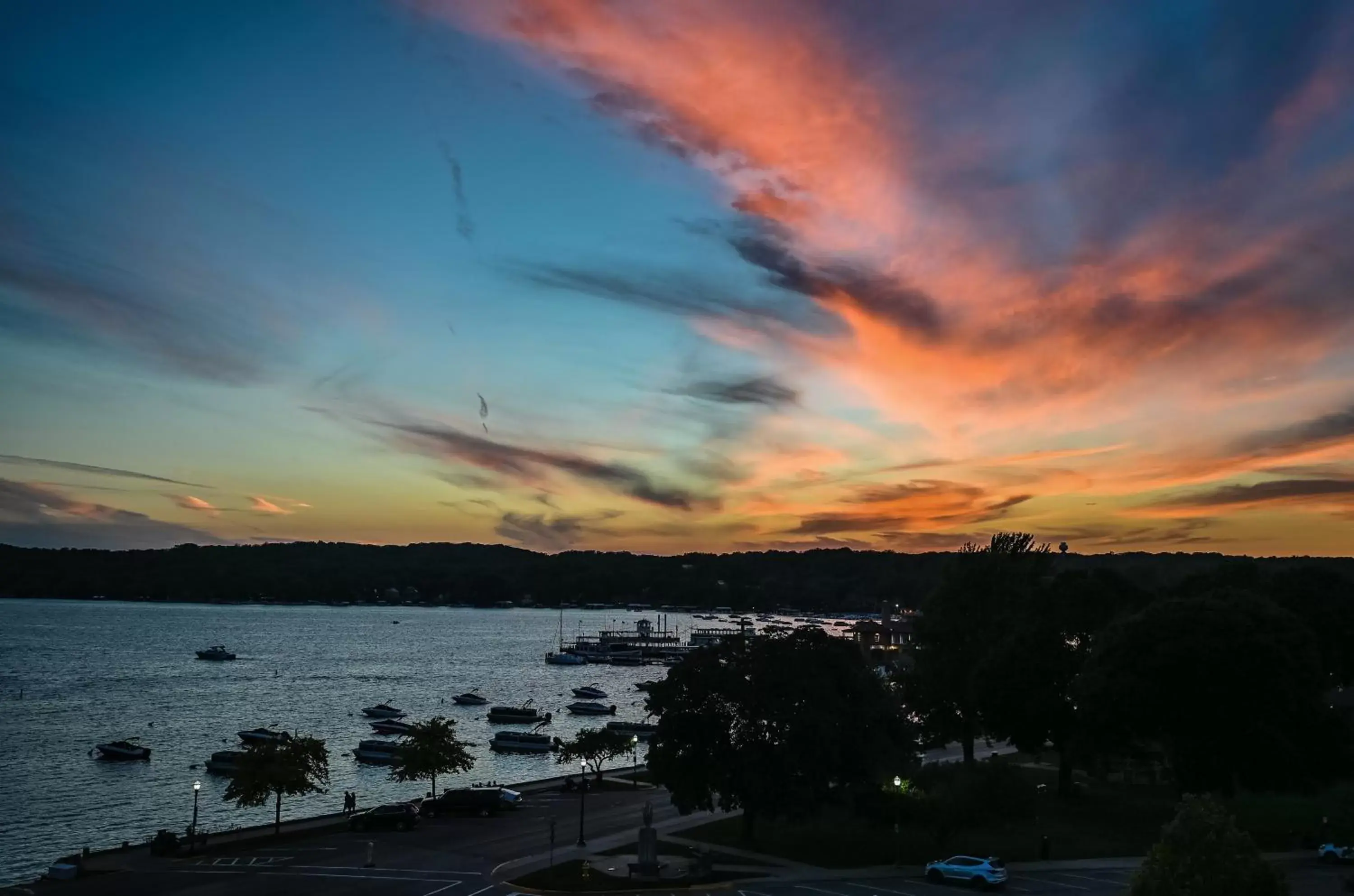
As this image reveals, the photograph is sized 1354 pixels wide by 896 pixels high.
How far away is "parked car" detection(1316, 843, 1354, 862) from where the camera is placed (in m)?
47.0

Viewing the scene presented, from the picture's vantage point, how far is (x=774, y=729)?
164 feet

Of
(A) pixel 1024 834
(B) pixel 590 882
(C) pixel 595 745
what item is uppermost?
(C) pixel 595 745

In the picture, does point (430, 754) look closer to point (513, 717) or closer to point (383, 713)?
point (513, 717)

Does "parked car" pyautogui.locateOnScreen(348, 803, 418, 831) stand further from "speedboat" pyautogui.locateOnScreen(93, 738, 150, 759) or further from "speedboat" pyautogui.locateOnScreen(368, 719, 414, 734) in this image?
"speedboat" pyautogui.locateOnScreen(368, 719, 414, 734)

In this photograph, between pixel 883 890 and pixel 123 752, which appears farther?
pixel 123 752

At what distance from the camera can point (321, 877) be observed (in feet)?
141

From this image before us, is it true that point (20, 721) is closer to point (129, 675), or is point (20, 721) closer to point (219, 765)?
point (219, 765)

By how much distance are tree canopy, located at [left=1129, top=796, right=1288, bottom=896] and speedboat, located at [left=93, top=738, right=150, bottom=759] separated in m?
104

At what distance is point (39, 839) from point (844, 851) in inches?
2291

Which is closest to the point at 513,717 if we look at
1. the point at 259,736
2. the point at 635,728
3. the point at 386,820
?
the point at 635,728

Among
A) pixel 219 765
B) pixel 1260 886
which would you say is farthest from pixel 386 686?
pixel 1260 886

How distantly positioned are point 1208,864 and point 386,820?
42243mm

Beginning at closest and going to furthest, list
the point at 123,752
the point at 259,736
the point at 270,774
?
1. the point at 270,774
2. the point at 123,752
3. the point at 259,736

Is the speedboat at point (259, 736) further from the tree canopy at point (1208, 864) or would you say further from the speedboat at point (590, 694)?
the tree canopy at point (1208, 864)
